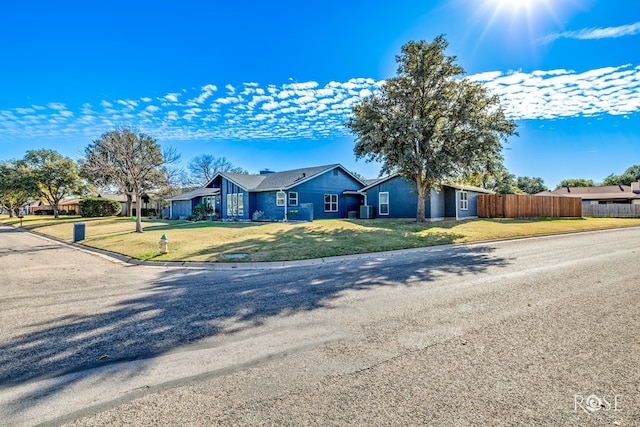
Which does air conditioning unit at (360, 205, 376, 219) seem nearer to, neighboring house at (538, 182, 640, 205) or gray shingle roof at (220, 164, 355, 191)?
gray shingle roof at (220, 164, 355, 191)

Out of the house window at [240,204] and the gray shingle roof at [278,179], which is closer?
the gray shingle roof at [278,179]

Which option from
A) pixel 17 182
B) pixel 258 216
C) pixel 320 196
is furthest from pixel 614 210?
pixel 17 182

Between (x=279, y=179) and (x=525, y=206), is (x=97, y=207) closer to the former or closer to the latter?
(x=279, y=179)

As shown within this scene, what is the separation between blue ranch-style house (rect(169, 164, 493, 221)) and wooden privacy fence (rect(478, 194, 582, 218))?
1074mm

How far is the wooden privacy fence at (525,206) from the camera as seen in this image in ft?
98.7

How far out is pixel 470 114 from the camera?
20.6m

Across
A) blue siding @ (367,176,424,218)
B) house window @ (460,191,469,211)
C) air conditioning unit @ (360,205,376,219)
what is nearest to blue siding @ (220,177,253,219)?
air conditioning unit @ (360,205,376,219)

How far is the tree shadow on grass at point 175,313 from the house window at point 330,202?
19.5 metres

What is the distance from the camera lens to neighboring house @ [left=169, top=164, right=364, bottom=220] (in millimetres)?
26500

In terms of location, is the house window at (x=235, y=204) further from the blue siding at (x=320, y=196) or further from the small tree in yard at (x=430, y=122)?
the small tree in yard at (x=430, y=122)

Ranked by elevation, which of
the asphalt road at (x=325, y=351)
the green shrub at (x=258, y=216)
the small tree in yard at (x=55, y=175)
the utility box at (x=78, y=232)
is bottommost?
the asphalt road at (x=325, y=351)

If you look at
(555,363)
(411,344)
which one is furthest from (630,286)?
(411,344)

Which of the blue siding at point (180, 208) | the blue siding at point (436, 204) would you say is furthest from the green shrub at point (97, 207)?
the blue siding at point (436, 204)

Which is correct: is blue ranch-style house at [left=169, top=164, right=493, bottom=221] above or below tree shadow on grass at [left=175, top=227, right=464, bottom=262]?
above
